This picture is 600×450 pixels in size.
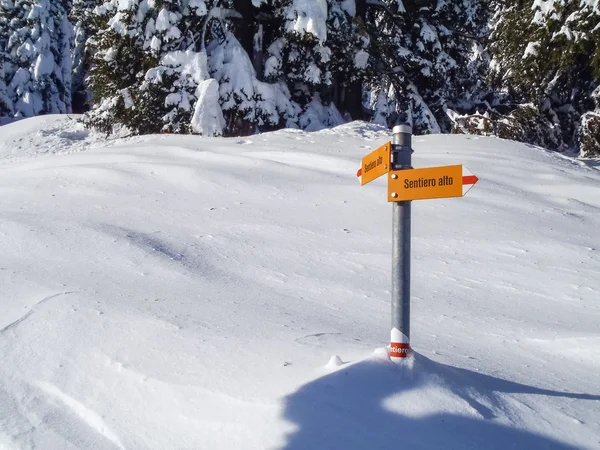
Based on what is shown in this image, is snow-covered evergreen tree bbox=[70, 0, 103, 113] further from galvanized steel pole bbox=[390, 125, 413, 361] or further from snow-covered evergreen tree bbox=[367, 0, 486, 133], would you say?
galvanized steel pole bbox=[390, 125, 413, 361]

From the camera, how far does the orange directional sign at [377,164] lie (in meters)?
2.88

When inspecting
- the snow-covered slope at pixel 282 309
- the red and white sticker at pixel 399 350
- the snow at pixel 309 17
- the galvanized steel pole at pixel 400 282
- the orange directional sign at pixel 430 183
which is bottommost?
the snow-covered slope at pixel 282 309

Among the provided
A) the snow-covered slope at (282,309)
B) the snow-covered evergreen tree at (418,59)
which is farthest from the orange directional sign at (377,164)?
the snow-covered evergreen tree at (418,59)

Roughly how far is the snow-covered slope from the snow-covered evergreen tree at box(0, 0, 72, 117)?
28.5 metres

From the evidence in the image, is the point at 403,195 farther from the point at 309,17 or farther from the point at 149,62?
the point at 149,62

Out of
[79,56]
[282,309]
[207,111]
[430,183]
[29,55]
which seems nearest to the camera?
[430,183]

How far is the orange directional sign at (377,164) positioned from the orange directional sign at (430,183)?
68 millimetres

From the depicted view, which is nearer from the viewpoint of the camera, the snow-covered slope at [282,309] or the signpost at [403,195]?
the snow-covered slope at [282,309]

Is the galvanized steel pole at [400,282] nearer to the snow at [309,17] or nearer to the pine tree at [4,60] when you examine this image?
the snow at [309,17]

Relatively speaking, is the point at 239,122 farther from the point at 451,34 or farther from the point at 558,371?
the point at 558,371

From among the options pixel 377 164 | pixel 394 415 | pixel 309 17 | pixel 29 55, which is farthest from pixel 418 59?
pixel 29 55

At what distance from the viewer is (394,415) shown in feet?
8.16

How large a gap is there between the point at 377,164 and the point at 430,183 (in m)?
0.41

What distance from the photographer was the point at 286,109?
13328 millimetres
